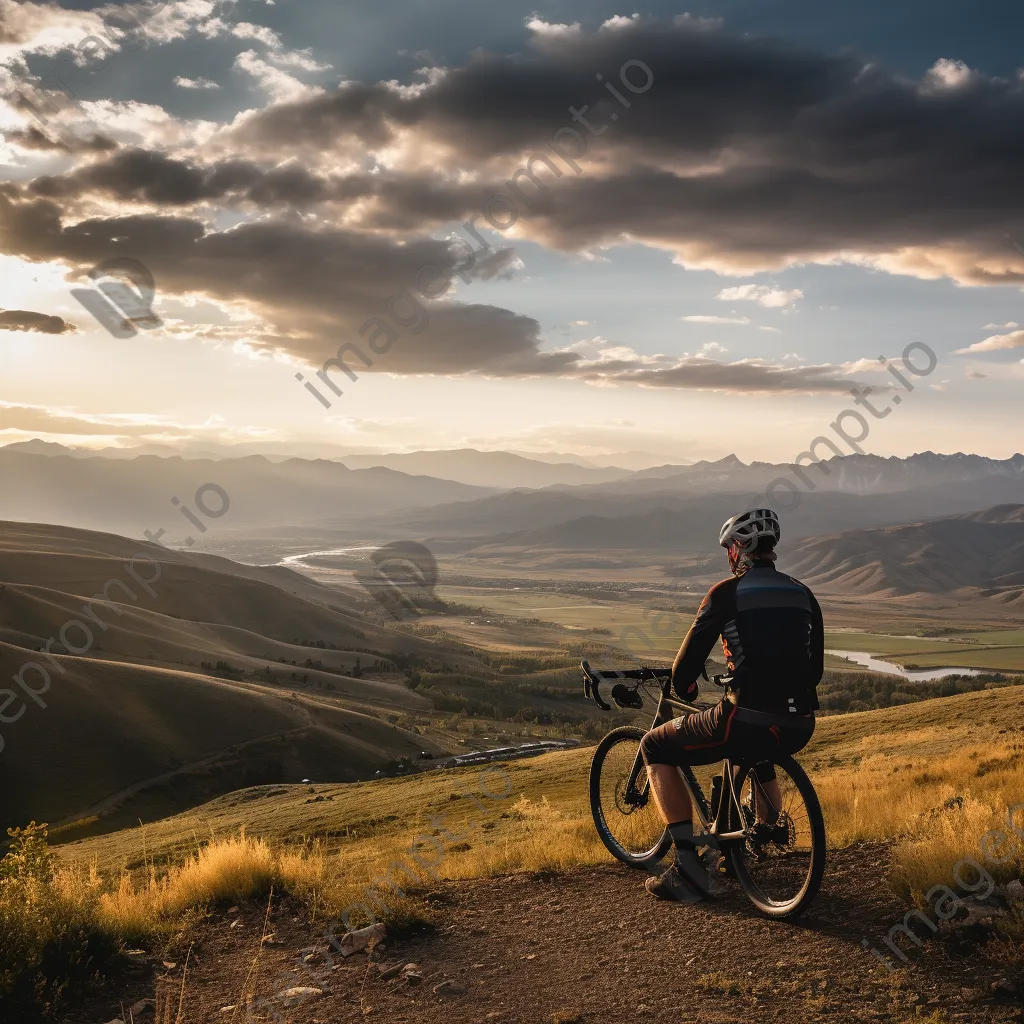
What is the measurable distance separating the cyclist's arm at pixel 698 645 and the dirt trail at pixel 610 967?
2086 millimetres

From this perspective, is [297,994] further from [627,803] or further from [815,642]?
[815,642]

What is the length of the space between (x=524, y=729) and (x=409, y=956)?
391 ft

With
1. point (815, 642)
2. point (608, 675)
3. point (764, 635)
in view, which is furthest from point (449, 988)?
point (815, 642)

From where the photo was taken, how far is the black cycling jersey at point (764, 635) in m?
6.66

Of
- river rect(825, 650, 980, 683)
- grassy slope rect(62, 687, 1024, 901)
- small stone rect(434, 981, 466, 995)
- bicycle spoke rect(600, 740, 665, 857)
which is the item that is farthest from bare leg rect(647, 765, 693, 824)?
river rect(825, 650, 980, 683)

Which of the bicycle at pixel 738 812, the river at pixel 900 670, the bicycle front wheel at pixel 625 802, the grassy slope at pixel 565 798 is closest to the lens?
the bicycle at pixel 738 812

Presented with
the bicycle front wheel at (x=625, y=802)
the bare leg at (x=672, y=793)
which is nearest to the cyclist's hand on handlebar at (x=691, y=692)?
the bare leg at (x=672, y=793)

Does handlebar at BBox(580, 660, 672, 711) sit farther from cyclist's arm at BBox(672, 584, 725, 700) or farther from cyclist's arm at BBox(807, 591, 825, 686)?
cyclist's arm at BBox(807, 591, 825, 686)

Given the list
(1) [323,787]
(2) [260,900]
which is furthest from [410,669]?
(2) [260,900]

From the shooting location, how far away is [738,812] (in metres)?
7.41

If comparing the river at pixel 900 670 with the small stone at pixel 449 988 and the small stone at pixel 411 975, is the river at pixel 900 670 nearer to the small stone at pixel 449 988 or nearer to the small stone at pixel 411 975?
the small stone at pixel 411 975

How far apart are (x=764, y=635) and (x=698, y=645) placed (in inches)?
22.3

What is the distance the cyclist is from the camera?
6.68 meters

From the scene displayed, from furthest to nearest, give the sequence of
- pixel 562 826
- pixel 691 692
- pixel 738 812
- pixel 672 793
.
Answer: pixel 562 826 < pixel 672 793 < pixel 691 692 < pixel 738 812
